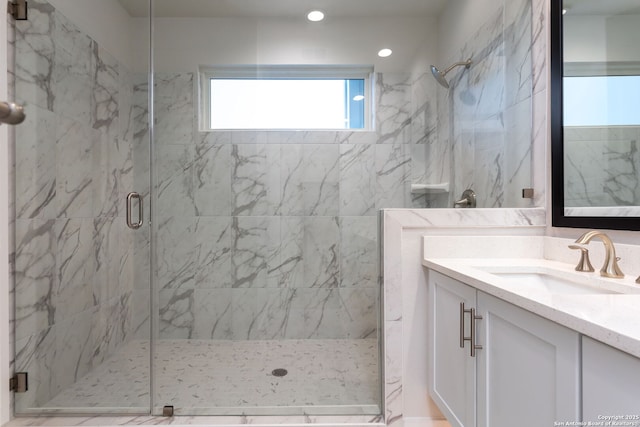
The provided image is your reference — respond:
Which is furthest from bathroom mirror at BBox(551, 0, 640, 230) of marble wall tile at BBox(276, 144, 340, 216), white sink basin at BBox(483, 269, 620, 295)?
marble wall tile at BBox(276, 144, 340, 216)

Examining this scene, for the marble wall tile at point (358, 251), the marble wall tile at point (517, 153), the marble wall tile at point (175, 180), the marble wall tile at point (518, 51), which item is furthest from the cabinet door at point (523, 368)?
the marble wall tile at point (175, 180)

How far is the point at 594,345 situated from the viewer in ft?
1.97

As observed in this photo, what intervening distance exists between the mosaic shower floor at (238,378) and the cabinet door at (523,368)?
746 millimetres

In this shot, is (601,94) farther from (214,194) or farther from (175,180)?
(175,180)

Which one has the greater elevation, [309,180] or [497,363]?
[309,180]

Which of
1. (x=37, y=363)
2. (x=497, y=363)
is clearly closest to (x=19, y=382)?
(x=37, y=363)

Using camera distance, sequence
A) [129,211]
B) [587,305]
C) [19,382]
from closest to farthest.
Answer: [587,305], [19,382], [129,211]

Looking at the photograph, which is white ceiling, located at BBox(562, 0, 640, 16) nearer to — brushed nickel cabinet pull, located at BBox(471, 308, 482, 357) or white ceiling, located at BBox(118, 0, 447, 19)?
white ceiling, located at BBox(118, 0, 447, 19)

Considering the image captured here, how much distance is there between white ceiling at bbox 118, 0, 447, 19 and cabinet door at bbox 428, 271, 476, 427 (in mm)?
1498

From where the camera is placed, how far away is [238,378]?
1701mm

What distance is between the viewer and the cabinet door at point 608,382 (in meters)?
0.53

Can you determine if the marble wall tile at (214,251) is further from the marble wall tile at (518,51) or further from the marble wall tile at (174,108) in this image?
the marble wall tile at (518,51)

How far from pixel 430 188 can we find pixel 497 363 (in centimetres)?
109

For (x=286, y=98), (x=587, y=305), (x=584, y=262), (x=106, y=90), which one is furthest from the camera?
(x=286, y=98)
